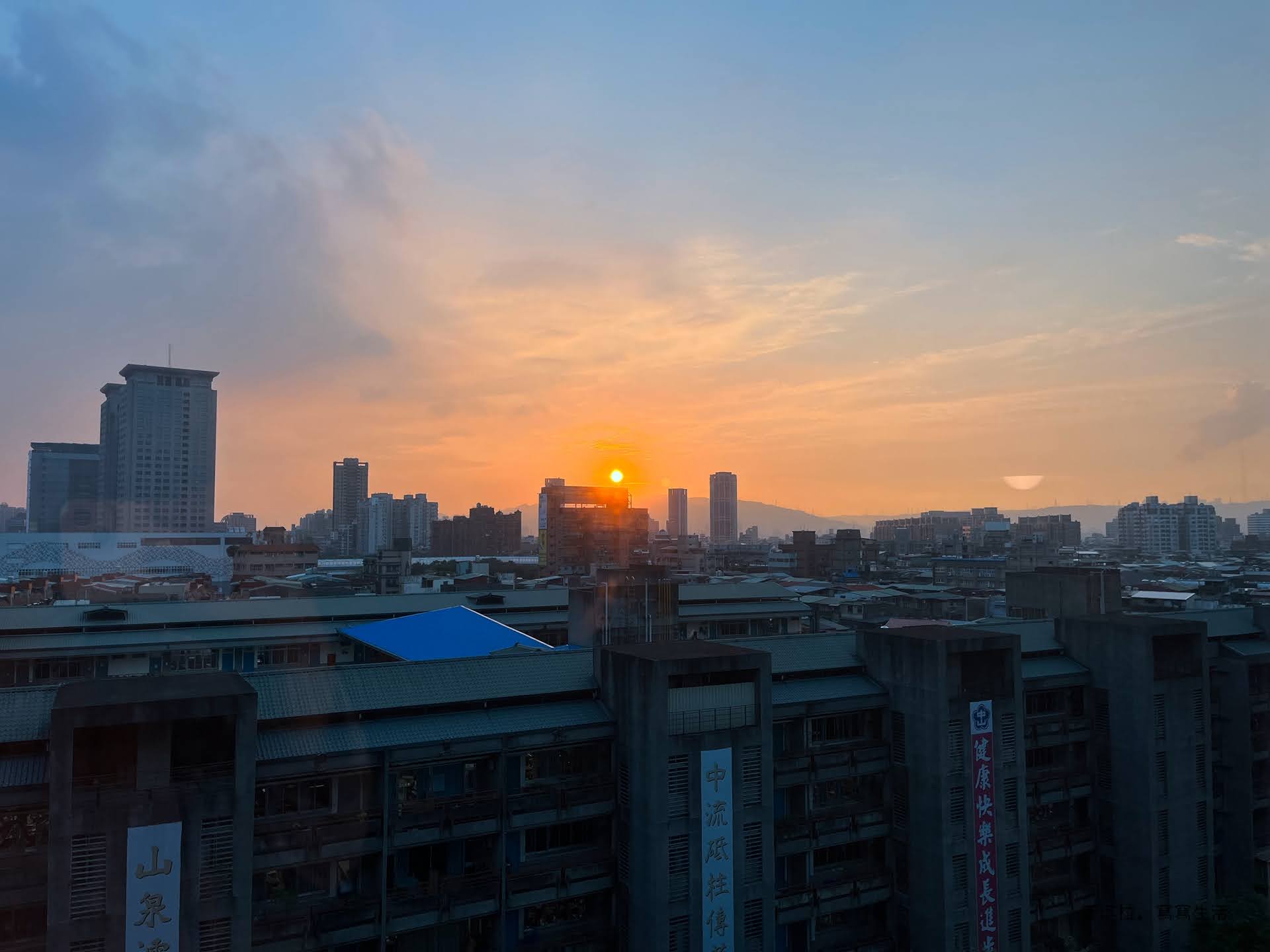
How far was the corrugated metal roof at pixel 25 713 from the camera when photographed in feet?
74.7

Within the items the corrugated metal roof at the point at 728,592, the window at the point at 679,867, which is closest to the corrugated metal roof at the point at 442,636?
the window at the point at 679,867

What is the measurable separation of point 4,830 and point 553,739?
51.3 feet

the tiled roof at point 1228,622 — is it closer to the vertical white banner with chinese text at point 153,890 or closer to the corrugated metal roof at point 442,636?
the corrugated metal roof at point 442,636

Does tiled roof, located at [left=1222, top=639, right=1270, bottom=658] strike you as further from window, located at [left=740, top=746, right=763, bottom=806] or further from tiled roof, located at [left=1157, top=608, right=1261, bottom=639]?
window, located at [left=740, top=746, right=763, bottom=806]

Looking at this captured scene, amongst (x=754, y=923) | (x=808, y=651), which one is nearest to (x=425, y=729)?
(x=754, y=923)

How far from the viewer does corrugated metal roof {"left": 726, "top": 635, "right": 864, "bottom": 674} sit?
35.6 m

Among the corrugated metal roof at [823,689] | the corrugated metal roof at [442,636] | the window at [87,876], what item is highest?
the corrugated metal roof at [442,636]

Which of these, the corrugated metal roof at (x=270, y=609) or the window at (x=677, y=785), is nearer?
the window at (x=677, y=785)

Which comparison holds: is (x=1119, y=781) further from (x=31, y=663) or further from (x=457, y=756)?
(x=31, y=663)

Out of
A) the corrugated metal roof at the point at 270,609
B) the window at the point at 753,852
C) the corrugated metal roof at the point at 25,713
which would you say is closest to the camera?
the corrugated metal roof at the point at 25,713

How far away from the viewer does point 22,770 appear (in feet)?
73.9

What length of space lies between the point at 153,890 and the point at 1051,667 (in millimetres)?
38378

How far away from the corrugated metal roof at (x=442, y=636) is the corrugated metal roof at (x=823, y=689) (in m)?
12.8

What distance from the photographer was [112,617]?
52.5 meters
